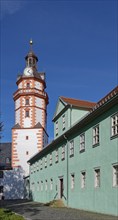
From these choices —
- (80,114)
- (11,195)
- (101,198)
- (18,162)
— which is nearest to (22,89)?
(18,162)

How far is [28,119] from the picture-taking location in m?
58.5

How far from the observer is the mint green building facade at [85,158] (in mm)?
19703

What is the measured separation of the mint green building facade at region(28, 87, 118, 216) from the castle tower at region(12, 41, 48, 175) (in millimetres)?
18887

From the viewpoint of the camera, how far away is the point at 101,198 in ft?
→ 68.0

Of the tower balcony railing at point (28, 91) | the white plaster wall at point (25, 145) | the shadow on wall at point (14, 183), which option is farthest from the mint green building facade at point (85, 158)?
the tower balcony railing at point (28, 91)

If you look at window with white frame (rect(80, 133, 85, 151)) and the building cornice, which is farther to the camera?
window with white frame (rect(80, 133, 85, 151))

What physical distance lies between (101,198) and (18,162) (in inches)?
1512

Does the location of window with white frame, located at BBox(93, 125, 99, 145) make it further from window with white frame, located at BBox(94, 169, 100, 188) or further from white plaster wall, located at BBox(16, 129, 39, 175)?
white plaster wall, located at BBox(16, 129, 39, 175)

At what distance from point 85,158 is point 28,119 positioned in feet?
114

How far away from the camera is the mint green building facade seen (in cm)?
1970

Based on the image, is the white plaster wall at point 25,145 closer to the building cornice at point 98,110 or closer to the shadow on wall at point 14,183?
the shadow on wall at point 14,183

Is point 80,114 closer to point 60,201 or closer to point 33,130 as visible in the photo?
point 60,201

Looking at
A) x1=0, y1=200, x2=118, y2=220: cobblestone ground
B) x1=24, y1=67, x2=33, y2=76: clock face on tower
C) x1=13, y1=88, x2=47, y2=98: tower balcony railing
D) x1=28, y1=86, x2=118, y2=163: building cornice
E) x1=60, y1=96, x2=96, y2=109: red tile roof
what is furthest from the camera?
x1=24, y1=67, x2=33, y2=76: clock face on tower

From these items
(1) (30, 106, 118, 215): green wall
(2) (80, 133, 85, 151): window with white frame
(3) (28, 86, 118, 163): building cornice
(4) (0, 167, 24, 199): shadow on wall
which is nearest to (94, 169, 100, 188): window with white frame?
(1) (30, 106, 118, 215): green wall
